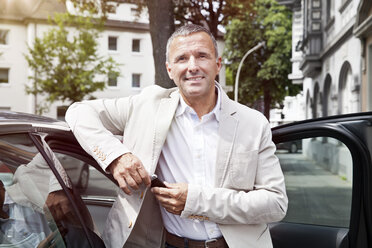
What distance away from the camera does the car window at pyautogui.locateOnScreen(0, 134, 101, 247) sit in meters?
1.76

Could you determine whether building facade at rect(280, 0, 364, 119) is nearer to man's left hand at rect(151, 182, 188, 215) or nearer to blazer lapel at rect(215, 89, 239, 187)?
blazer lapel at rect(215, 89, 239, 187)

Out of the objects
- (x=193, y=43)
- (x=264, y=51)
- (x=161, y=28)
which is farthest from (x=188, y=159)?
(x=264, y=51)

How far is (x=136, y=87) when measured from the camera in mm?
41562

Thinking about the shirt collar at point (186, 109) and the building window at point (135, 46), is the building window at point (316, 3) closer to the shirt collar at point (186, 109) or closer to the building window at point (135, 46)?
the shirt collar at point (186, 109)

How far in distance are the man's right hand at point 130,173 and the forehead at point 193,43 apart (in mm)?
587

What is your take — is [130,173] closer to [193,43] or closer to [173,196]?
[173,196]

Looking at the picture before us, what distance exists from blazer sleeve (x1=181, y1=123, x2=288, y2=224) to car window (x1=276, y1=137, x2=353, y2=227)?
0.58m

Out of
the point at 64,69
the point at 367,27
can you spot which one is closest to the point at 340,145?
the point at 367,27

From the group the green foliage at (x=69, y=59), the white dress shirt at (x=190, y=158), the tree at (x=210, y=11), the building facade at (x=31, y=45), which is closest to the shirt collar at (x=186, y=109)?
the white dress shirt at (x=190, y=158)

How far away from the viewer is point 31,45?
3800cm

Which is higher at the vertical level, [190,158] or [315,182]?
[190,158]

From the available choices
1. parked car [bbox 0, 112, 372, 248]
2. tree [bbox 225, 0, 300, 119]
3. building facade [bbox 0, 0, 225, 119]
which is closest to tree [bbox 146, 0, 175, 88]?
parked car [bbox 0, 112, 372, 248]

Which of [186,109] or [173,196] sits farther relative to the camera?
[186,109]

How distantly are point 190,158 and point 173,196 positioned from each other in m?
0.24
